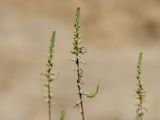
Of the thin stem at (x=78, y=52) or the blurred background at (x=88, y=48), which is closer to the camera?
the thin stem at (x=78, y=52)

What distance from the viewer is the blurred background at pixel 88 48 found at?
29.4 meters

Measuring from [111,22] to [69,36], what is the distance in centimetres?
190

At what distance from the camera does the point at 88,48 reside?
33500 mm

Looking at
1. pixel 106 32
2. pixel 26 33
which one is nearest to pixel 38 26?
pixel 26 33

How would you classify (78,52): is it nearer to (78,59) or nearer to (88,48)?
(78,59)

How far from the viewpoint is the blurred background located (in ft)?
96.3

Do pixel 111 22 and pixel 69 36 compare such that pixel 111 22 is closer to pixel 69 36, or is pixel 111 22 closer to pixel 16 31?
pixel 69 36

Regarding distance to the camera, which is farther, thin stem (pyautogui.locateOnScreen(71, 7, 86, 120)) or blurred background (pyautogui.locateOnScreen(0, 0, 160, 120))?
blurred background (pyautogui.locateOnScreen(0, 0, 160, 120))

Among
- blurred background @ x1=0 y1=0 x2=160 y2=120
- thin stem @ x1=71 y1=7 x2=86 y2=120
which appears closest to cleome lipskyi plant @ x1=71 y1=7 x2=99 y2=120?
thin stem @ x1=71 y1=7 x2=86 y2=120

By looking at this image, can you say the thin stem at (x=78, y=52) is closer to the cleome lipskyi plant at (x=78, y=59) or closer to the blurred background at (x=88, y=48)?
the cleome lipskyi plant at (x=78, y=59)

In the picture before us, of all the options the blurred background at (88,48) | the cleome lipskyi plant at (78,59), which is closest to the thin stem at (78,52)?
the cleome lipskyi plant at (78,59)

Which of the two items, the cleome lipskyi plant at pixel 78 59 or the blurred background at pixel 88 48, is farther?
the blurred background at pixel 88 48

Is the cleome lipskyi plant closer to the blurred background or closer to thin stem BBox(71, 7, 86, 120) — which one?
thin stem BBox(71, 7, 86, 120)

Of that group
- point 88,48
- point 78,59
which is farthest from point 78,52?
point 88,48
